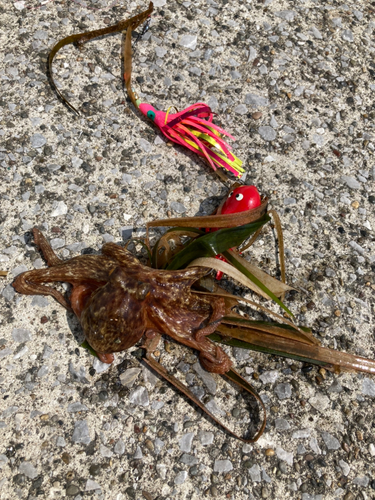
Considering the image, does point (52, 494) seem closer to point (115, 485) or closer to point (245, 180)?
point (115, 485)

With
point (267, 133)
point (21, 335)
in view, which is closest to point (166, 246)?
point (21, 335)

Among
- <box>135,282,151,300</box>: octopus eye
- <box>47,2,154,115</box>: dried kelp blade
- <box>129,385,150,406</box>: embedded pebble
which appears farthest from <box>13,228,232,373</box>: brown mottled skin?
<box>47,2,154,115</box>: dried kelp blade

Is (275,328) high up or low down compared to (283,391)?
up

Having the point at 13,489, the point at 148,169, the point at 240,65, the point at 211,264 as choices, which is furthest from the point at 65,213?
the point at 240,65

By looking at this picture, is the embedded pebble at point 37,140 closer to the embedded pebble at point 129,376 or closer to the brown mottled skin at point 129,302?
the brown mottled skin at point 129,302

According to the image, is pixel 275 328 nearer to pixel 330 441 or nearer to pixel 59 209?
pixel 330 441

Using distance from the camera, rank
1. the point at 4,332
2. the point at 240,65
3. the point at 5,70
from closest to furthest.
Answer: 1. the point at 4,332
2. the point at 5,70
3. the point at 240,65

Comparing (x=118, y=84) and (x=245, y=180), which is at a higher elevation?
(x=118, y=84)
